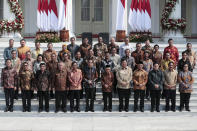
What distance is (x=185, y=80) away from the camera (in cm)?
1338

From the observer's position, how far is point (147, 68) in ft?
45.5

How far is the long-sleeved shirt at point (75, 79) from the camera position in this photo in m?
13.3

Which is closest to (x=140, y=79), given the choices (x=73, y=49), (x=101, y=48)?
(x=101, y=48)

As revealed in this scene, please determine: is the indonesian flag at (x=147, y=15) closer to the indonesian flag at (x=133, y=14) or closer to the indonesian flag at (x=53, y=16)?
the indonesian flag at (x=133, y=14)

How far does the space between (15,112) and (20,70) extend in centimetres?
137

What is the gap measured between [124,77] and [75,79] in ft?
5.11

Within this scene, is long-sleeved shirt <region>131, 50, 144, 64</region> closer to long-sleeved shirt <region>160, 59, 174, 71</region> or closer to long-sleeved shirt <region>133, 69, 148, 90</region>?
long-sleeved shirt <region>160, 59, 174, 71</region>

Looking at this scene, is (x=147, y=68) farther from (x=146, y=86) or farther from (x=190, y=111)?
(x=190, y=111)

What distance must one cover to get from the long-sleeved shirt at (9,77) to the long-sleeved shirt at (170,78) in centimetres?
480

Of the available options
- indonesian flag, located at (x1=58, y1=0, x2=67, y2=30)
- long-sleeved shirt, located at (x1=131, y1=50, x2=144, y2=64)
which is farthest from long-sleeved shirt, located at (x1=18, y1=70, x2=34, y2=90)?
indonesian flag, located at (x1=58, y1=0, x2=67, y2=30)

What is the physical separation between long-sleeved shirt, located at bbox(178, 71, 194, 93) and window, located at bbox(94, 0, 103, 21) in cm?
1427

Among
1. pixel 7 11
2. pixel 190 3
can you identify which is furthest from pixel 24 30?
pixel 190 3

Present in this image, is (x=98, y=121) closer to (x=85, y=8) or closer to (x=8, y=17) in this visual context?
(x=8, y=17)

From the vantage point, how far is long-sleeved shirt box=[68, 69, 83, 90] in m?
13.3
